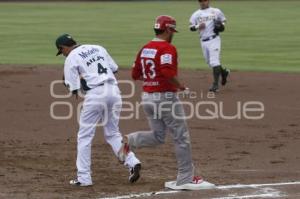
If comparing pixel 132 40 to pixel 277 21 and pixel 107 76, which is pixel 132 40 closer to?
pixel 277 21

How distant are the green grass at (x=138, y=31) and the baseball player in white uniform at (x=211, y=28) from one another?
4.36 meters

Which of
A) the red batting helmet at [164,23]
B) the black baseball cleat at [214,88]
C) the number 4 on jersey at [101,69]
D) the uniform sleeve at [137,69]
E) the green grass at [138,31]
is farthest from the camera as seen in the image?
the green grass at [138,31]

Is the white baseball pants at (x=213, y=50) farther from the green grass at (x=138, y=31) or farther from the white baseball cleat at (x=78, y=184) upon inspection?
the white baseball cleat at (x=78, y=184)

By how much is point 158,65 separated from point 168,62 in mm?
136

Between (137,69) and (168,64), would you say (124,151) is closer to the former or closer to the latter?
(137,69)

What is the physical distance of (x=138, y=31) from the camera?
107 feet

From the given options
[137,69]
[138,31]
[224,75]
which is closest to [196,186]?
[137,69]

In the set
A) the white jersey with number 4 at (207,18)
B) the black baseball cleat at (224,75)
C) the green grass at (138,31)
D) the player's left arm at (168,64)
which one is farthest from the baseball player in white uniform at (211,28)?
the player's left arm at (168,64)

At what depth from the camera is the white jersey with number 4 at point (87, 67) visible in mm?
9172

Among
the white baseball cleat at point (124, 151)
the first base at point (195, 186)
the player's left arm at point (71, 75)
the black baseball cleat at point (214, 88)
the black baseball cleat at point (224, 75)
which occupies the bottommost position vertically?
the first base at point (195, 186)

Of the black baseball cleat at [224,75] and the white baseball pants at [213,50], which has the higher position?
the white baseball pants at [213,50]

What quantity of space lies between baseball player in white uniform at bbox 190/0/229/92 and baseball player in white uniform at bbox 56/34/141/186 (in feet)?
25.3

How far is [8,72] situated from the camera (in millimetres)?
19906

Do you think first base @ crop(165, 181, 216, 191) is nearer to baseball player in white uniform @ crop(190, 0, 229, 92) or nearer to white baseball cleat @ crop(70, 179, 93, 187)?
white baseball cleat @ crop(70, 179, 93, 187)
